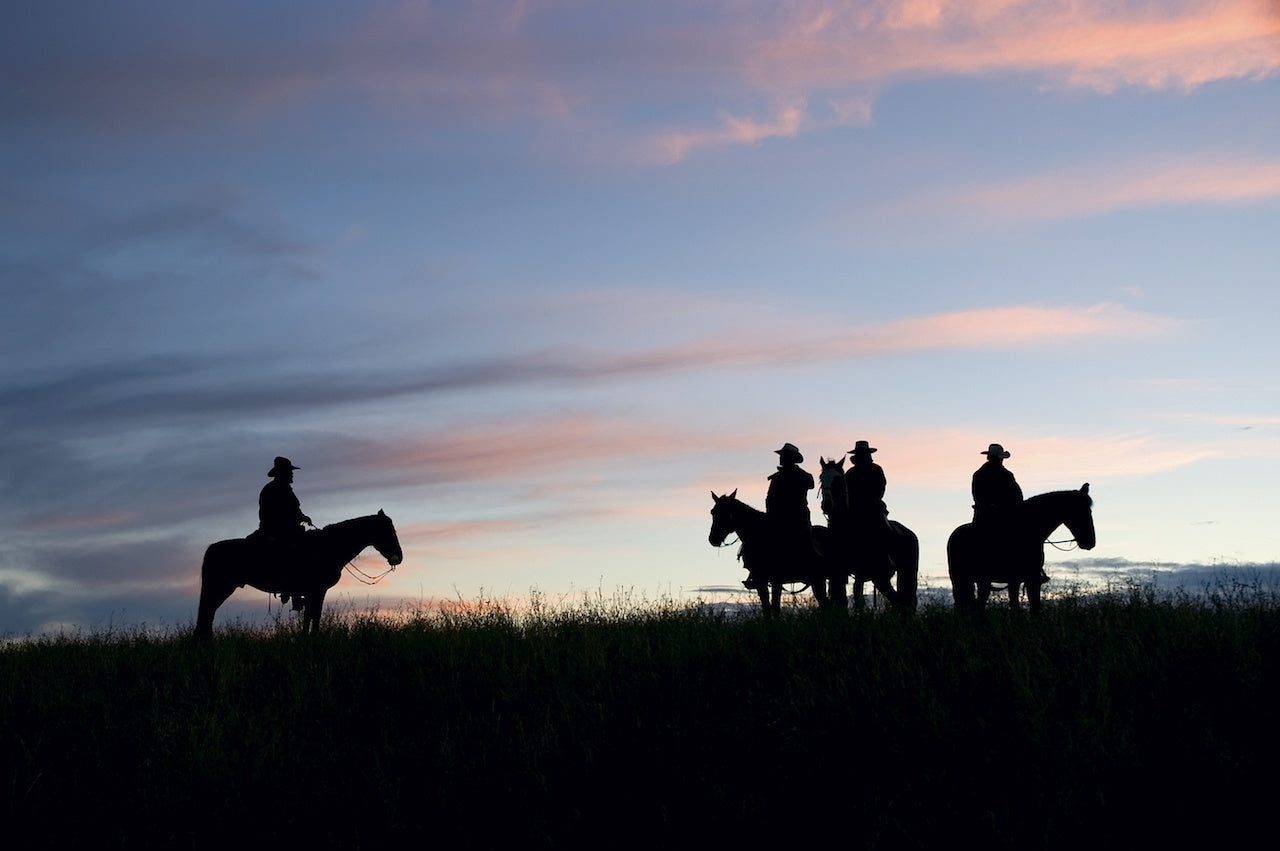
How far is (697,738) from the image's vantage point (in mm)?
9758

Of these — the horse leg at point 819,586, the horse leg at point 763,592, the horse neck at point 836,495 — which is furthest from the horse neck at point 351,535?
the horse neck at point 836,495

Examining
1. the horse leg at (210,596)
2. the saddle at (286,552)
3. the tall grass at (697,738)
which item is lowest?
the tall grass at (697,738)

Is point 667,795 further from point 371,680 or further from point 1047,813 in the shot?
point 371,680

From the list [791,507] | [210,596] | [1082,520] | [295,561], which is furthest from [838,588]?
[210,596]

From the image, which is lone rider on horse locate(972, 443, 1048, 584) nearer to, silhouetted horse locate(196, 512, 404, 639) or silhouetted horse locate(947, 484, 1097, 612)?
silhouetted horse locate(947, 484, 1097, 612)

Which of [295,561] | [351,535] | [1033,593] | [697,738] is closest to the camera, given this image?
[697,738]

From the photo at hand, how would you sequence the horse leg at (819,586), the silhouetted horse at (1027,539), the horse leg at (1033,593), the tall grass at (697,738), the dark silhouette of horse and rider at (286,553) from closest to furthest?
the tall grass at (697,738) < the horse leg at (1033,593) < the silhouetted horse at (1027,539) < the horse leg at (819,586) < the dark silhouette of horse and rider at (286,553)

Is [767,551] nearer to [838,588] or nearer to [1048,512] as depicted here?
[838,588]

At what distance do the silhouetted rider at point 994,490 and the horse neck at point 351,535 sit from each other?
1089 cm

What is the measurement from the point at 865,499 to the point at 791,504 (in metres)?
1.30

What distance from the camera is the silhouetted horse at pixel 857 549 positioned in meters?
17.4

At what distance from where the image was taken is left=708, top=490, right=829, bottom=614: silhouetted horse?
59.8ft

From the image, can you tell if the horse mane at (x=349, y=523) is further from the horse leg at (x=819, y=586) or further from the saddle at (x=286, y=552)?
the horse leg at (x=819, y=586)

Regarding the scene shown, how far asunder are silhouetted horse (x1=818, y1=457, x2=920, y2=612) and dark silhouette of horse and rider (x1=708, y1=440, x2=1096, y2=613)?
0.05ft
